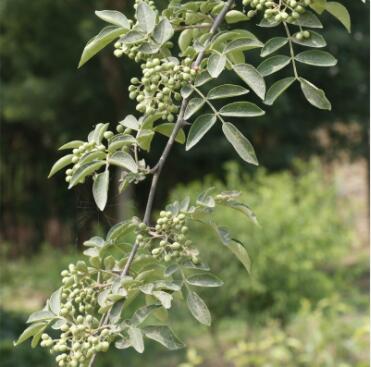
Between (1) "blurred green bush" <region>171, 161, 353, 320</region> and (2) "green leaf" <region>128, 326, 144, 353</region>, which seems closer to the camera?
(2) "green leaf" <region>128, 326, 144, 353</region>

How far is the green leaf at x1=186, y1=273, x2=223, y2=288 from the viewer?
0.94 m

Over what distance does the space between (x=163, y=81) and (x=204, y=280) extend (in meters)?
0.26

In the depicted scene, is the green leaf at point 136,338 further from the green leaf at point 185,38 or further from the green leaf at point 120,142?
the green leaf at point 185,38

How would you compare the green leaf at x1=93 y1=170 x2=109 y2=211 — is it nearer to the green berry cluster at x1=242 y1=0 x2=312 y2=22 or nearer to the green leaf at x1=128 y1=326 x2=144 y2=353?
the green leaf at x1=128 y1=326 x2=144 y2=353

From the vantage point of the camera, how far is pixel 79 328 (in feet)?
2.77

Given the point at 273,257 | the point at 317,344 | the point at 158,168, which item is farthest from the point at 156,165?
the point at 273,257

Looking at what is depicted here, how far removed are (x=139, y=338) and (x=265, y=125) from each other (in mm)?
6754

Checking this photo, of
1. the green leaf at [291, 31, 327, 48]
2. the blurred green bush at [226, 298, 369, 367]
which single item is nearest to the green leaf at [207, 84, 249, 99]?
the green leaf at [291, 31, 327, 48]

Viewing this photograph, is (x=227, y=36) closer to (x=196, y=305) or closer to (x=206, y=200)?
(x=206, y=200)

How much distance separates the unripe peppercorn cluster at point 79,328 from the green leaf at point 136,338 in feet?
0.09

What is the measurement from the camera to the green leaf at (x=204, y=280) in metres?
0.94

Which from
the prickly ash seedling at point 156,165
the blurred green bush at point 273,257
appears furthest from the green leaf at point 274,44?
the blurred green bush at point 273,257

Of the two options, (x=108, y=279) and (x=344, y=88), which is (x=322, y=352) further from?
(x=344, y=88)

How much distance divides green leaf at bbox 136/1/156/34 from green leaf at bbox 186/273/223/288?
31cm
